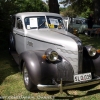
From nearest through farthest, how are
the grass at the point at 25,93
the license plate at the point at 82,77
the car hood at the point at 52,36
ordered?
the license plate at the point at 82,77 < the grass at the point at 25,93 < the car hood at the point at 52,36

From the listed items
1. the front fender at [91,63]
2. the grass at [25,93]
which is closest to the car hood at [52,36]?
the front fender at [91,63]

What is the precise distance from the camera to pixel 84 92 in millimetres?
4316

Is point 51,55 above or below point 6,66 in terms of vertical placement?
above

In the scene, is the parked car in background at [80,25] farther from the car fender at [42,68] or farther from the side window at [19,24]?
the car fender at [42,68]

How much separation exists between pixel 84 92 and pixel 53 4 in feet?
25.8

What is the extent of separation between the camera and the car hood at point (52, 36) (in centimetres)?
432

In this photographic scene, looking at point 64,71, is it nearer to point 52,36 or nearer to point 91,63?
point 91,63

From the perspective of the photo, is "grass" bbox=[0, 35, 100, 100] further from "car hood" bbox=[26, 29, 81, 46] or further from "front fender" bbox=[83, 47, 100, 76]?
"car hood" bbox=[26, 29, 81, 46]

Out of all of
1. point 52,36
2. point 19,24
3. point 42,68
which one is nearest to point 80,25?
point 19,24

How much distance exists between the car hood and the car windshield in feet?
0.65

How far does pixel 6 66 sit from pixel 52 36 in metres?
2.49

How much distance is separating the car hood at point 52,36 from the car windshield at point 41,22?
0.65 feet

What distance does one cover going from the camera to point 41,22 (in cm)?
559

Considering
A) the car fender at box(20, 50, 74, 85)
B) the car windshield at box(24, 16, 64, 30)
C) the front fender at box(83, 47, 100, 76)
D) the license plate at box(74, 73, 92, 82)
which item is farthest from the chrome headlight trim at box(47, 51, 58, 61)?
the car windshield at box(24, 16, 64, 30)
